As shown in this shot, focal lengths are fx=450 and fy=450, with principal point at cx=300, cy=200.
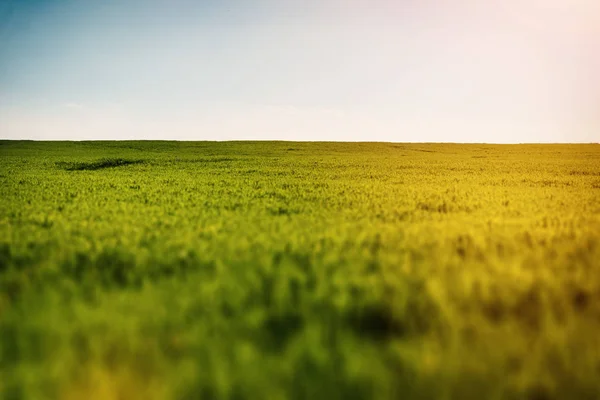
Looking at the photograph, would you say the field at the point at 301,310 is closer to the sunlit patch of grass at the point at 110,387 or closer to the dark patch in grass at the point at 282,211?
the sunlit patch of grass at the point at 110,387

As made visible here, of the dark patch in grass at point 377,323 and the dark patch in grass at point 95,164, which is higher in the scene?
the dark patch in grass at point 95,164

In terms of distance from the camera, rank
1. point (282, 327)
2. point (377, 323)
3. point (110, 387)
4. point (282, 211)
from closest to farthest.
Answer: point (110, 387) → point (282, 327) → point (377, 323) → point (282, 211)

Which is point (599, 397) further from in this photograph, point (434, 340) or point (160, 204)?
point (160, 204)

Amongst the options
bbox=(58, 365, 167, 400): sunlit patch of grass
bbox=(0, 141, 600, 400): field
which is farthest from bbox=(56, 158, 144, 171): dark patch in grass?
bbox=(58, 365, 167, 400): sunlit patch of grass

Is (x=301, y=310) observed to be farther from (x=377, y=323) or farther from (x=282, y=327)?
(x=377, y=323)

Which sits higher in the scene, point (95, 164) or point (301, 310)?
point (95, 164)

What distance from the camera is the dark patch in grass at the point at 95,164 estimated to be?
79.5 ft

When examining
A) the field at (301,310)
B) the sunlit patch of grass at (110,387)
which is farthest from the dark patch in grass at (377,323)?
the sunlit patch of grass at (110,387)

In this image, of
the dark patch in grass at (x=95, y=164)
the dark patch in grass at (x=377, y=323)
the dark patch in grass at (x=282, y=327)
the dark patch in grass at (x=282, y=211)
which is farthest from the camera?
the dark patch in grass at (x=95, y=164)

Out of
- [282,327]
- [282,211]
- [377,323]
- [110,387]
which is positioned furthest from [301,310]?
[282,211]

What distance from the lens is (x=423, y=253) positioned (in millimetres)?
4598

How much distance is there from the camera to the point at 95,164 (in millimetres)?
26000

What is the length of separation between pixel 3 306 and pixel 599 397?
3861mm

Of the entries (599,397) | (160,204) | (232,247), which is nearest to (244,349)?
(599,397)
